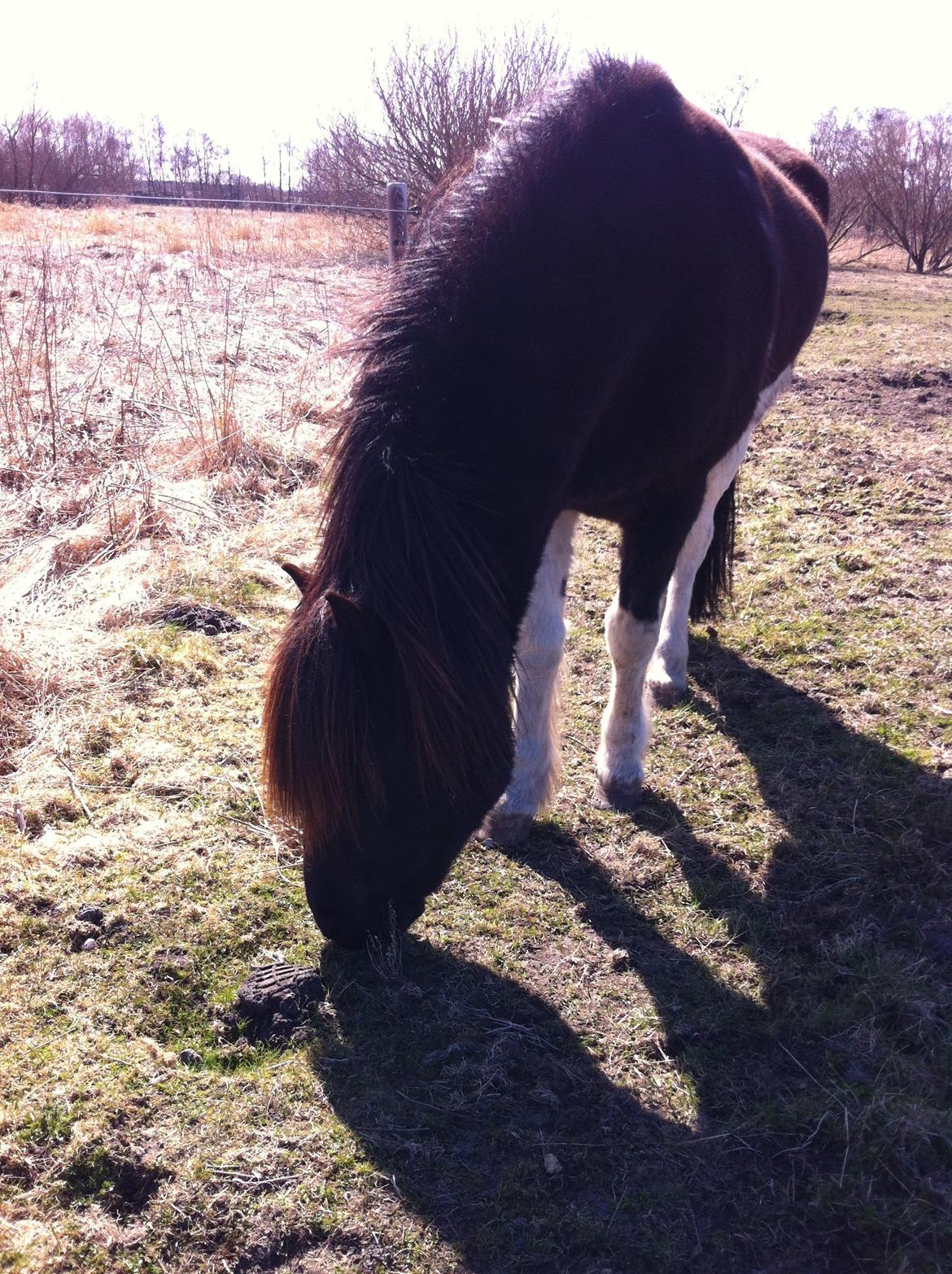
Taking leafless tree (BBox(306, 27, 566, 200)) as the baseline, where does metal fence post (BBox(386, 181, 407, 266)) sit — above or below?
below

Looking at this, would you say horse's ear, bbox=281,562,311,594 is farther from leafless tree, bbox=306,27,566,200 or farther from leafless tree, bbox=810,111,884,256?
leafless tree, bbox=810,111,884,256

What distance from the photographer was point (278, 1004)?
7.04ft

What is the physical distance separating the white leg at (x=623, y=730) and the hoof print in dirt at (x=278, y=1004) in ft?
4.03

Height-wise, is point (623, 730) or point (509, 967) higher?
point (623, 730)

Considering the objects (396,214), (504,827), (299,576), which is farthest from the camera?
(396,214)

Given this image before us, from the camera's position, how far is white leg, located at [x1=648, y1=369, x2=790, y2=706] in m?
3.64

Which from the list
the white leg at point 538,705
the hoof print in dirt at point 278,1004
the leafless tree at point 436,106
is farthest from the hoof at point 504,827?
the leafless tree at point 436,106

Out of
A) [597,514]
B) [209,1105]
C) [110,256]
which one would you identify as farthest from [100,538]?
[110,256]

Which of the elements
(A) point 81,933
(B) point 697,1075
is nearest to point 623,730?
→ (B) point 697,1075

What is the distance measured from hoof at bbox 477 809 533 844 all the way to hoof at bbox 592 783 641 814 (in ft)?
1.09

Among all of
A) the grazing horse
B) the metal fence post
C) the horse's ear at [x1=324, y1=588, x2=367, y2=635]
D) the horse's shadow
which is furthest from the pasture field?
the metal fence post

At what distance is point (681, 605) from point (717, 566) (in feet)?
1.26

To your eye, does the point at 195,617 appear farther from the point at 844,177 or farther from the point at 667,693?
the point at 844,177

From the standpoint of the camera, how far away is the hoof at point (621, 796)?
302 cm
